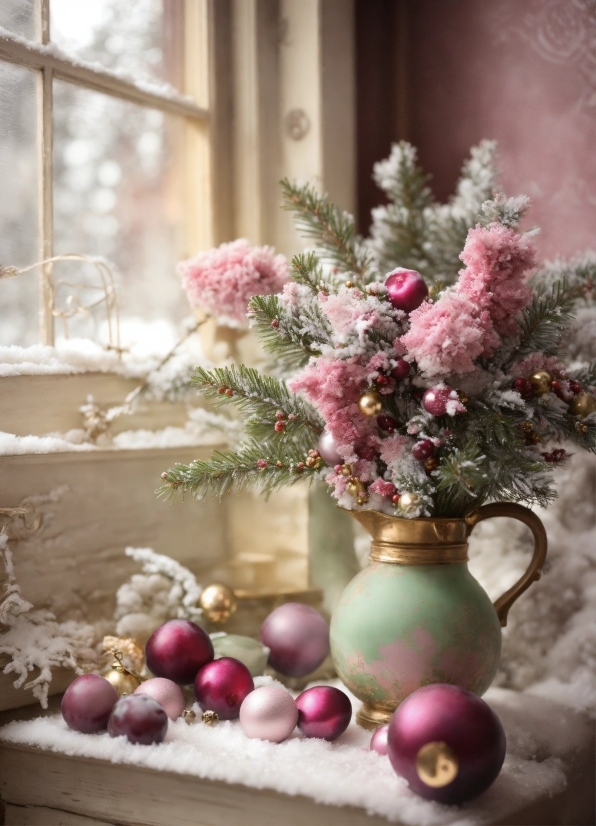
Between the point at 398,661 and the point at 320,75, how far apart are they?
91 centimetres

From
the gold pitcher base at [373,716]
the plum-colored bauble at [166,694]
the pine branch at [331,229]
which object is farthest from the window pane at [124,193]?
the gold pitcher base at [373,716]

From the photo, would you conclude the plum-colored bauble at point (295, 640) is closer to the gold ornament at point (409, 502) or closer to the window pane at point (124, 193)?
the gold ornament at point (409, 502)

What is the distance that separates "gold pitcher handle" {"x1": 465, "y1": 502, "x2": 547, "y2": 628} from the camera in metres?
0.94

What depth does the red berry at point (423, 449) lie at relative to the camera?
2.81ft

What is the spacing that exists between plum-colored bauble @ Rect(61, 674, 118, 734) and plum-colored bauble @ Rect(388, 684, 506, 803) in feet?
1.01

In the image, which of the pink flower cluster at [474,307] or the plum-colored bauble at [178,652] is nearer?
the pink flower cluster at [474,307]

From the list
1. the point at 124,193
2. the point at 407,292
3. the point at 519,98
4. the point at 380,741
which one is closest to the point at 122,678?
the point at 380,741

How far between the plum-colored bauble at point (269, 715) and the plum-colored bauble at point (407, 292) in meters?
0.42

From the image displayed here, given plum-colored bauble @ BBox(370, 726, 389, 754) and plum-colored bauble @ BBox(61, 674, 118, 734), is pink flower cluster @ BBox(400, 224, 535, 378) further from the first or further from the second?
plum-colored bauble @ BBox(61, 674, 118, 734)

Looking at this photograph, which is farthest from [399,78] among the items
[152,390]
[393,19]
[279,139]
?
[152,390]

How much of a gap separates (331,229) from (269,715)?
0.60 meters

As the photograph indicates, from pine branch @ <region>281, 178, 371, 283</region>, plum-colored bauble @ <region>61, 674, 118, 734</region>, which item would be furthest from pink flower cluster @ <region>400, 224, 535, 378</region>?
plum-colored bauble @ <region>61, 674, 118, 734</region>

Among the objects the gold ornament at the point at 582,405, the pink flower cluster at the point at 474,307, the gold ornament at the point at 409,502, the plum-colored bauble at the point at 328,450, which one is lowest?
the gold ornament at the point at 409,502

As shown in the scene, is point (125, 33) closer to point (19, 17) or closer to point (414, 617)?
point (19, 17)
